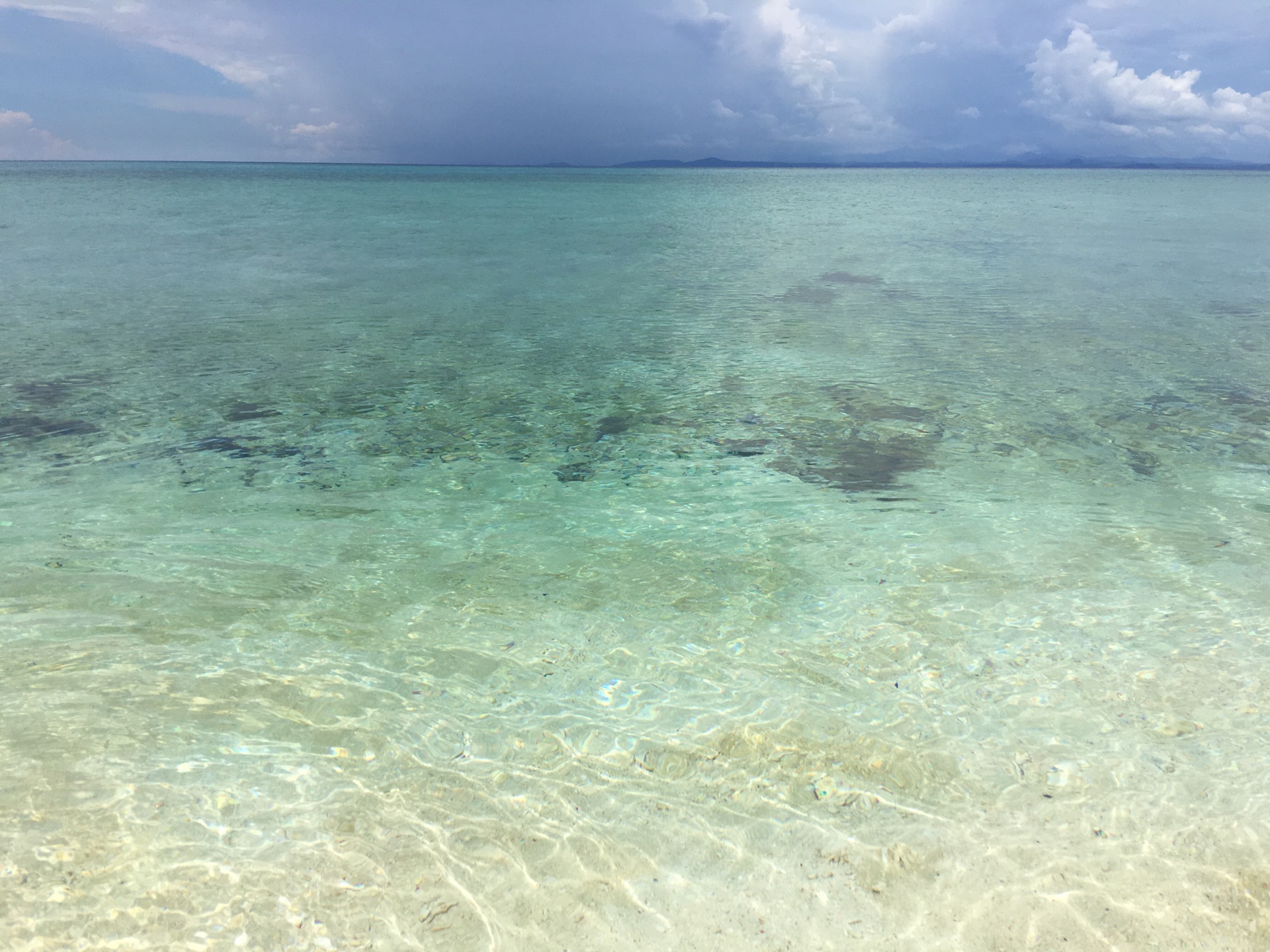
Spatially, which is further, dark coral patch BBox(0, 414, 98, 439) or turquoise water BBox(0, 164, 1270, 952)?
dark coral patch BBox(0, 414, 98, 439)

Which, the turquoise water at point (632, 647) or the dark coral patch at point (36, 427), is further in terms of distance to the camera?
the dark coral patch at point (36, 427)

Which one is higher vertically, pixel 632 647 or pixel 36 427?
pixel 36 427

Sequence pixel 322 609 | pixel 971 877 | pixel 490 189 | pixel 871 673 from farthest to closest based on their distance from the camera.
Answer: pixel 490 189, pixel 322 609, pixel 871 673, pixel 971 877

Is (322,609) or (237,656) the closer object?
(237,656)

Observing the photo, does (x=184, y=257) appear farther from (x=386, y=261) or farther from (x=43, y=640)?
(x=43, y=640)

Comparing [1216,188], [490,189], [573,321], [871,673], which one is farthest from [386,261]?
[1216,188]

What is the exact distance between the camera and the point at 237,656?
5.94m

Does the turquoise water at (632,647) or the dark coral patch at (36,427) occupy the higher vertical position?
the dark coral patch at (36,427)

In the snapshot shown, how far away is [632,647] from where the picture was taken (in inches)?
245

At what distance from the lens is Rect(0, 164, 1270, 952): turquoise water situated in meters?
4.05

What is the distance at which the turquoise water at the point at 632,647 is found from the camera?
13.3 feet

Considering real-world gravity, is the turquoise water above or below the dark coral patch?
below

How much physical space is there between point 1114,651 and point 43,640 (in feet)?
26.7

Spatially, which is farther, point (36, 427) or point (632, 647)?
point (36, 427)
